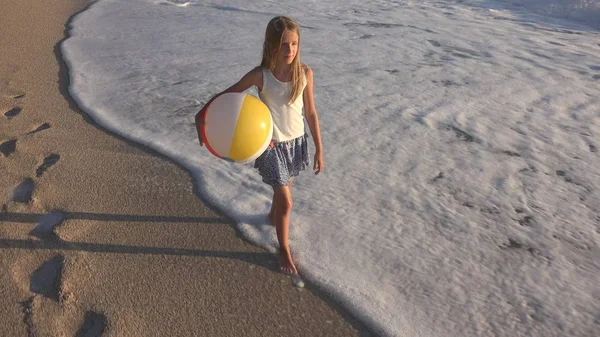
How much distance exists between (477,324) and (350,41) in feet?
21.7

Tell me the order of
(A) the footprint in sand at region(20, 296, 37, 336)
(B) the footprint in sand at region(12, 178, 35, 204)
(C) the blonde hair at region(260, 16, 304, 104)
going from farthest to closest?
(B) the footprint in sand at region(12, 178, 35, 204) < (C) the blonde hair at region(260, 16, 304, 104) < (A) the footprint in sand at region(20, 296, 37, 336)

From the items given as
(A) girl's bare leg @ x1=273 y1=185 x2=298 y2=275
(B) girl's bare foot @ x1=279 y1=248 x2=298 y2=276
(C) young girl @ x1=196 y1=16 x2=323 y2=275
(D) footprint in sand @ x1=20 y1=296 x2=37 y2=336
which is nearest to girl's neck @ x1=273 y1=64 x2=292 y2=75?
(C) young girl @ x1=196 y1=16 x2=323 y2=275

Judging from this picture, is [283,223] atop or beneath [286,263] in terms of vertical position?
atop

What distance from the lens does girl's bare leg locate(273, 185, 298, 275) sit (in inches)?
120

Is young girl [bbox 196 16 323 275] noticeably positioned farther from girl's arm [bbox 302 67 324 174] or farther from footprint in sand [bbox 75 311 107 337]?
footprint in sand [bbox 75 311 107 337]

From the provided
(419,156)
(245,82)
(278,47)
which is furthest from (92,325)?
(419,156)

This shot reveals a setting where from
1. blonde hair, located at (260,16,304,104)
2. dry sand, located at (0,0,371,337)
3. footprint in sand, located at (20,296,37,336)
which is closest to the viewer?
footprint in sand, located at (20,296,37,336)

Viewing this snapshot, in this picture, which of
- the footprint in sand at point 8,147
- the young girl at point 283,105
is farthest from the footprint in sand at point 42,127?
the young girl at point 283,105

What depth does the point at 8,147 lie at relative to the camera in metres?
4.41

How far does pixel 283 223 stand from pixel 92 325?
3.83ft

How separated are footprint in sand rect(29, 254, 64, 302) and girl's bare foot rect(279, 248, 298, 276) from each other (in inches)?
48.9

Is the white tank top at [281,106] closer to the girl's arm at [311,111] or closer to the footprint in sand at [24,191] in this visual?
the girl's arm at [311,111]

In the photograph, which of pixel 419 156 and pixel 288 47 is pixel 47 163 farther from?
pixel 419 156

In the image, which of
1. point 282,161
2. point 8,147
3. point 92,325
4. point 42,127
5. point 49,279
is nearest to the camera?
point 92,325
